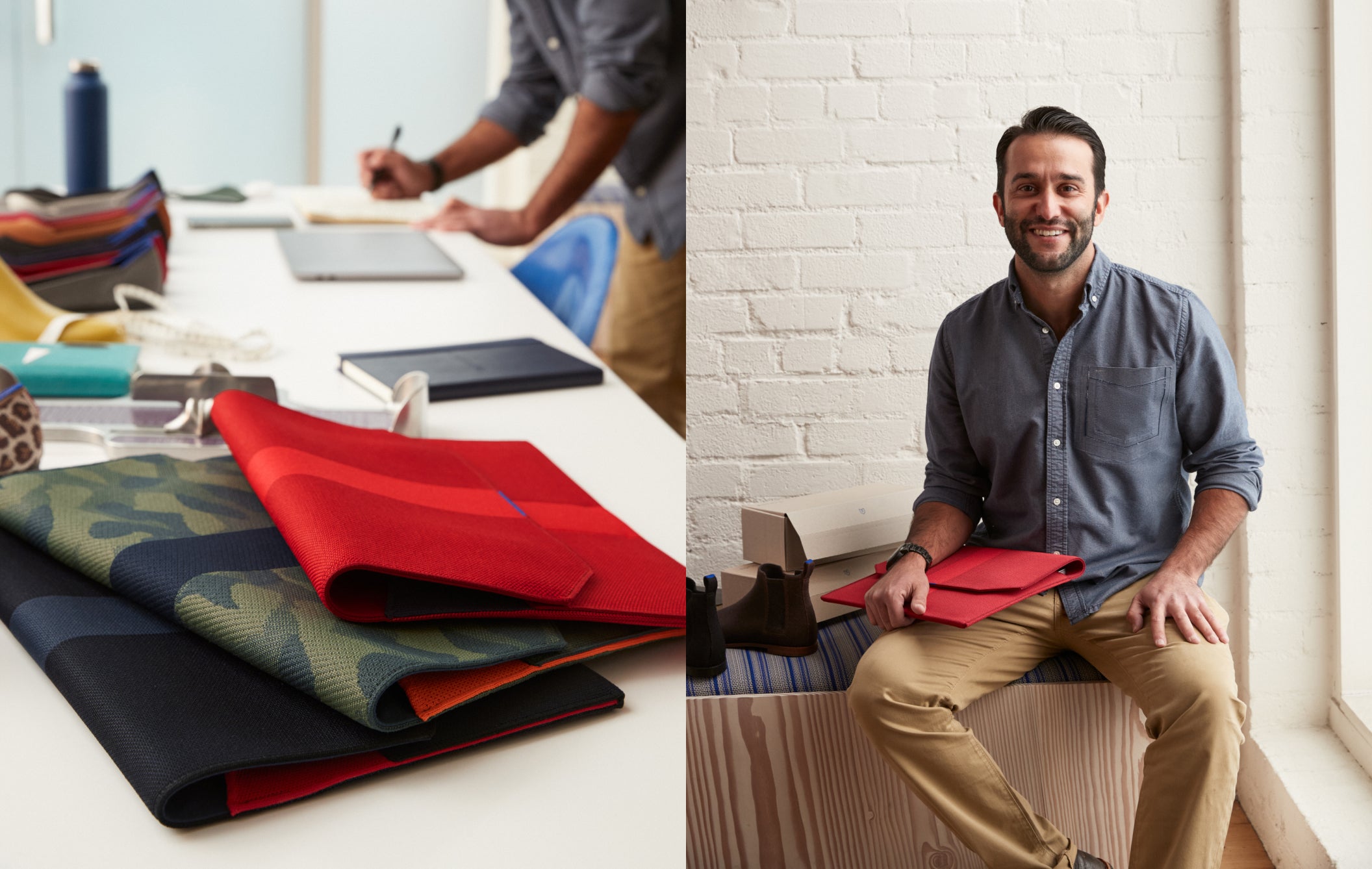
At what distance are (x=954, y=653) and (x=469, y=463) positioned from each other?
363 mm

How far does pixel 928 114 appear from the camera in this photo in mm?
654

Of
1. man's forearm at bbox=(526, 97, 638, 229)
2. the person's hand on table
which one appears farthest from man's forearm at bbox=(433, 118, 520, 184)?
man's forearm at bbox=(526, 97, 638, 229)

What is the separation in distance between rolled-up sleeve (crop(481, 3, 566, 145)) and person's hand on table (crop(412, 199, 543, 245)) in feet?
1.14

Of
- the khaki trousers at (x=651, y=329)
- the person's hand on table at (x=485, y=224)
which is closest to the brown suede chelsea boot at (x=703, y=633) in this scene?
the khaki trousers at (x=651, y=329)

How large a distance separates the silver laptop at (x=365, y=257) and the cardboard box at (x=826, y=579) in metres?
1.15

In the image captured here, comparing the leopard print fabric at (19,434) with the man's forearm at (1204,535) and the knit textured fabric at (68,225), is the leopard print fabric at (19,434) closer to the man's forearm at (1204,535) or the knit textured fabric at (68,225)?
the man's forearm at (1204,535)

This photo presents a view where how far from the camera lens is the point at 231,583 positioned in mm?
562

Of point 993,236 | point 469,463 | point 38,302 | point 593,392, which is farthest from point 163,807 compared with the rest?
point 38,302

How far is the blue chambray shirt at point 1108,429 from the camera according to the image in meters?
0.61

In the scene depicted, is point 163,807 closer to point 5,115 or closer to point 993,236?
point 993,236

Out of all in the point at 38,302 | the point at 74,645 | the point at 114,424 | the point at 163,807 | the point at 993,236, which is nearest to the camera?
the point at 163,807

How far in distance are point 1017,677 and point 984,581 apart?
6 centimetres

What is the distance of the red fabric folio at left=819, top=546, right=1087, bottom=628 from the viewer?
2.02 feet

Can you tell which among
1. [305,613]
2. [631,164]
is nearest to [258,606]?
[305,613]
